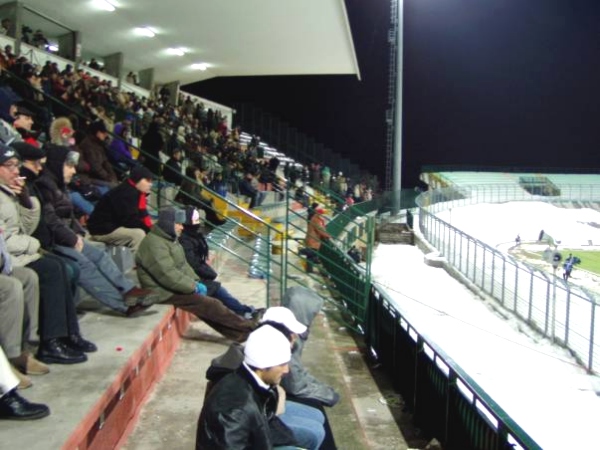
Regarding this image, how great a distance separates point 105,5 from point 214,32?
3873 mm

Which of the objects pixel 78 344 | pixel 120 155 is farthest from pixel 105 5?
pixel 78 344

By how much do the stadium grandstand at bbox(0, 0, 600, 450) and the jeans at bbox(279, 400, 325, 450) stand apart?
254 mm

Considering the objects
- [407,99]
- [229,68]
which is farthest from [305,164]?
[407,99]

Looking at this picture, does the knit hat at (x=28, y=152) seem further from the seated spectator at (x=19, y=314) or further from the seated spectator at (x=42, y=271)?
the seated spectator at (x=19, y=314)

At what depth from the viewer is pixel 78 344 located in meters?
4.51

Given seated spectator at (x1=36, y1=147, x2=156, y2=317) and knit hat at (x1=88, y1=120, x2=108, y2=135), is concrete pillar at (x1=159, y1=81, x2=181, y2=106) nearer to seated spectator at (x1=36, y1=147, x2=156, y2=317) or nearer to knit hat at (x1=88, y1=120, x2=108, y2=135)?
knit hat at (x1=88, y1=120, x2=108, y2=135)

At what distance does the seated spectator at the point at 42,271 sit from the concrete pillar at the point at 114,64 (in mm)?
21040

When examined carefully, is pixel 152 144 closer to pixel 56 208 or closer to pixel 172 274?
pixel 172 274

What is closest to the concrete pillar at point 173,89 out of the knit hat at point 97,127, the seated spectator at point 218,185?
the seated spectator at point 218,185

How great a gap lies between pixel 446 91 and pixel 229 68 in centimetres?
1589

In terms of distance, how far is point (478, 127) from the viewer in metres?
38.4

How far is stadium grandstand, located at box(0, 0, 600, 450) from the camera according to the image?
14.6 feet

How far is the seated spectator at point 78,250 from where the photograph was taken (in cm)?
496

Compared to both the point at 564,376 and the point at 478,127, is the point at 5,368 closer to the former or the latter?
the point at 564,376
